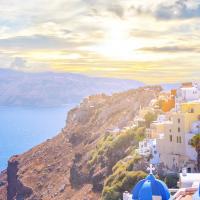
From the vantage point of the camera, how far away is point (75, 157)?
67.7 metres

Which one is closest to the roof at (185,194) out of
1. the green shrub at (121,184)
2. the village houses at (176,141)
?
the village houses at (176,141)

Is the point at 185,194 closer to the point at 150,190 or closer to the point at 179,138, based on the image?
the point at 150,190

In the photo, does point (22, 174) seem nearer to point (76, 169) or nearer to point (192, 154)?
point (76, 169)

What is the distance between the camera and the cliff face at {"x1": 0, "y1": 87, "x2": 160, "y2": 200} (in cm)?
6031

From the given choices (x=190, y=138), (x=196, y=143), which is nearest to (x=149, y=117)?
(x=190, y=138)

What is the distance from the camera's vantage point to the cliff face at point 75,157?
60.3 meters

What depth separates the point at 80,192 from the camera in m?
57.0

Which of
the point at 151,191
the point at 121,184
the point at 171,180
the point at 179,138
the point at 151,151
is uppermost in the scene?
the point at 179,138

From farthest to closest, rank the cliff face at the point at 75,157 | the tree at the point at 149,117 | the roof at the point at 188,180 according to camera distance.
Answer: the cliff face at the point at 75,157, the tree at the point at 149,117, the roof at the point at 188,180

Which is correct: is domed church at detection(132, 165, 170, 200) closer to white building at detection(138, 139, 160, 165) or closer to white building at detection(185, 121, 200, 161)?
white building at detection(185, 121, 200, 161)

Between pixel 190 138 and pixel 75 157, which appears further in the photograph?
pixel 75 157

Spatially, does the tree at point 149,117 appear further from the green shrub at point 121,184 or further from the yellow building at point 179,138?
the yellow building at point 179,138

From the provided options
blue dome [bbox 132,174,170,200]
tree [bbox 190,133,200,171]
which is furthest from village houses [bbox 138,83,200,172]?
blue dome [bbox 132,174,170,200]

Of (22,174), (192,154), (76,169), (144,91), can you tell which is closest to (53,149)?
(22,174)
